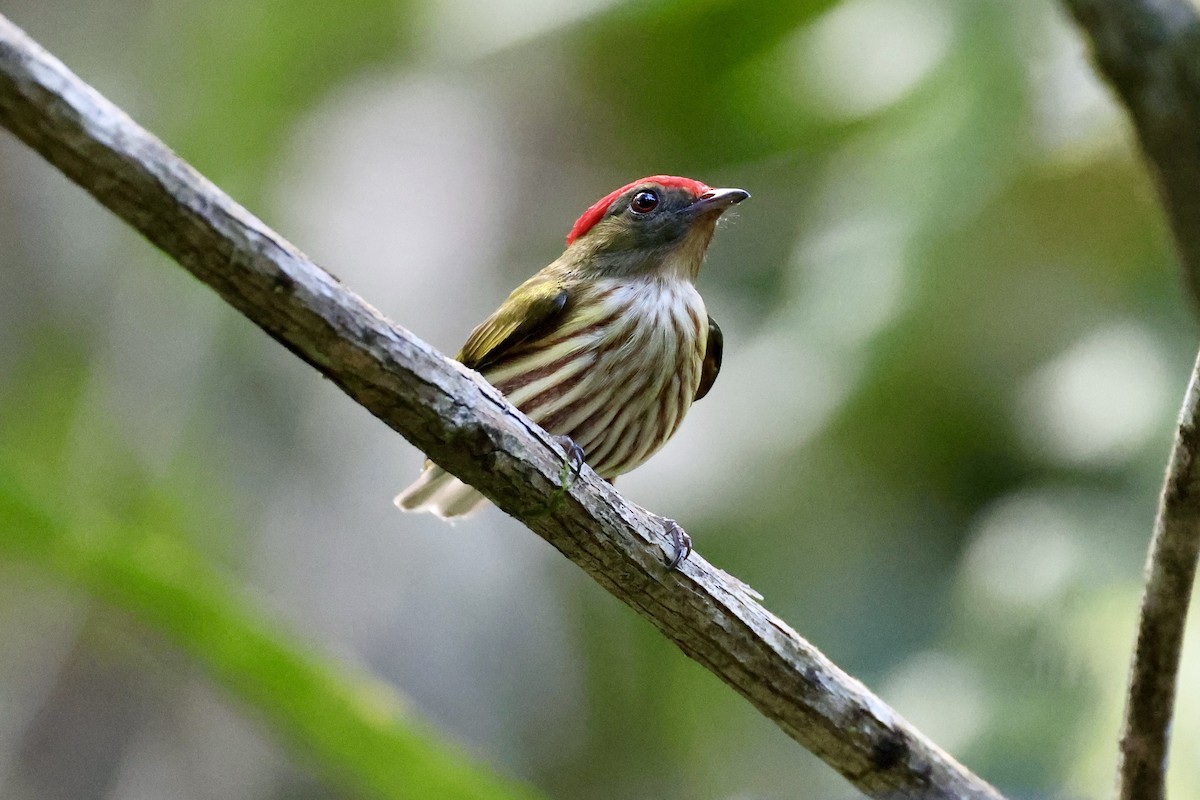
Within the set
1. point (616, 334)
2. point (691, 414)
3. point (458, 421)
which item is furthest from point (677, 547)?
point (691, 414)

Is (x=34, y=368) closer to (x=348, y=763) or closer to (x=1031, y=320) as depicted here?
(x=348, y=763)

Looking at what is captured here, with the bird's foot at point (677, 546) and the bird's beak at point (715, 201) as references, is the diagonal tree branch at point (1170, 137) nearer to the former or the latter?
the bird's foot at point (677, 546)

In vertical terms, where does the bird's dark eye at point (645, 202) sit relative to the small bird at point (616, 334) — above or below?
above

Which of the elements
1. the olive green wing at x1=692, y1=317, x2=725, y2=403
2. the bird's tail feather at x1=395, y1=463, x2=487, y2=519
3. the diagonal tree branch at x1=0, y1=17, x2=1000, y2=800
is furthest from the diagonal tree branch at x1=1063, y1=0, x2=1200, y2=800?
the bird's tail feather at x1=395, y1=463, x2=487, y2=519

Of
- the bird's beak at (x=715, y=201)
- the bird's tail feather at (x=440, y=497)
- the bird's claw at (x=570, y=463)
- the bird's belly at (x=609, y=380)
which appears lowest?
the bird's claw at (x=570, y=463)

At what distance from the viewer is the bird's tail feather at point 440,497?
328cm

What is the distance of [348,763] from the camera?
268cm

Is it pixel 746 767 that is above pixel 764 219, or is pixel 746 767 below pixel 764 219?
below

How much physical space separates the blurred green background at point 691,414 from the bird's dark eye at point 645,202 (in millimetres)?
1407

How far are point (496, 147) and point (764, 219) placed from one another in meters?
1.51

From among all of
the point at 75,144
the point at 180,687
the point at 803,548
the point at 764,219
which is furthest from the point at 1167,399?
the point at 180,687

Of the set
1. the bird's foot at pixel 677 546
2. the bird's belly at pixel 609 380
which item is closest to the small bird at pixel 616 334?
the bird's belly at pixel 609 380

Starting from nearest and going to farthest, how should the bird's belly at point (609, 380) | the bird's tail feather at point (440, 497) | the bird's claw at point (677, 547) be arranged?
the bird's claw at point (677, 547) → the bird's belly at point (609, 380) → the bird's tail feather at point (440, 497)

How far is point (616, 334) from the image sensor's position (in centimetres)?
299
